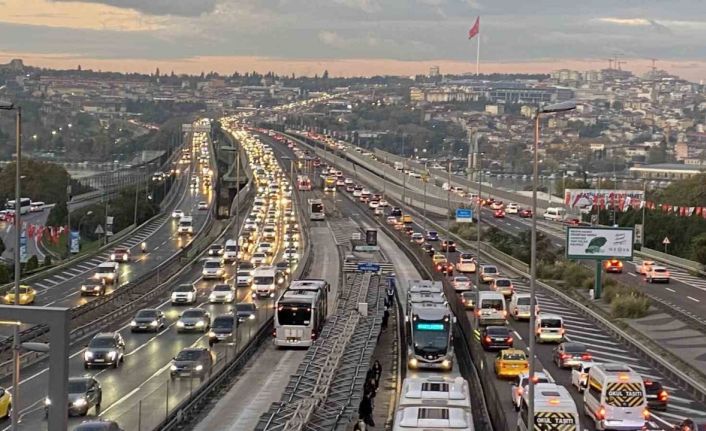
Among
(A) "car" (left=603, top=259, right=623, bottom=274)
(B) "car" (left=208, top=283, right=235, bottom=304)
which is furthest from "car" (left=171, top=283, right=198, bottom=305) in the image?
(A) "car" (left=603, top=259, right=623, bottom=274)

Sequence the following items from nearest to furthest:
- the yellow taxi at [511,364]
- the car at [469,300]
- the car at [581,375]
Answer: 1. the car at [581,375]
2. the yellow taxi at [511,364]
3. the car at [469,300]

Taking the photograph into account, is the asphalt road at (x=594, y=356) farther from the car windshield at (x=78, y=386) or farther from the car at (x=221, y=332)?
the car windshield at (x=78, y=386)

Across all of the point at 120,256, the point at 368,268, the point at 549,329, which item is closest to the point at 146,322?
the point at 549,329

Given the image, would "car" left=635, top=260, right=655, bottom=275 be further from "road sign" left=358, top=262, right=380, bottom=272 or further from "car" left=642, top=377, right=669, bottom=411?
"car" left=642, top=377, right=669, bottom=411

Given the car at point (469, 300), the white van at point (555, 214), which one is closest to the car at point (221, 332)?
the car at point (469, 300)

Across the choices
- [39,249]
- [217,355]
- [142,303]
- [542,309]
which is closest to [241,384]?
[217,355]

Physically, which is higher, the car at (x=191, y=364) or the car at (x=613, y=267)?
the car at (x=191, y=364)
